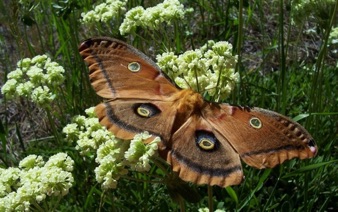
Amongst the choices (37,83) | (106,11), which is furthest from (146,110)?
(106,11)

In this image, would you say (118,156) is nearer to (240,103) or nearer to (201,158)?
(201,158)

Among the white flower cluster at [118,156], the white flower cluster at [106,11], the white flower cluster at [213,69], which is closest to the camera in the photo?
the white flower cluster at [118,156]

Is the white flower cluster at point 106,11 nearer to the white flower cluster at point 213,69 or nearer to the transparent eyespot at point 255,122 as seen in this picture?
the white flower cluster at point 213,69

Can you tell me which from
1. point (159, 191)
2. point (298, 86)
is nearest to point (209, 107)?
point (159, 191)

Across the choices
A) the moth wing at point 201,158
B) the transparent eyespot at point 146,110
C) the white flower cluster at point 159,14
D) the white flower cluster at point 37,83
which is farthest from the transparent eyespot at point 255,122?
the white flower cluster at point 37,83

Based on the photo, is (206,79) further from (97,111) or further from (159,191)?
(159,191)

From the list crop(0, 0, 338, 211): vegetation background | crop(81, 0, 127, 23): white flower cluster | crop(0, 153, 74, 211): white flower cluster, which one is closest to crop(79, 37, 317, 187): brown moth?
crop(0, 153, 74, 211): white flower cluster

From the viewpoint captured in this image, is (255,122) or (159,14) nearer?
(255,122)
